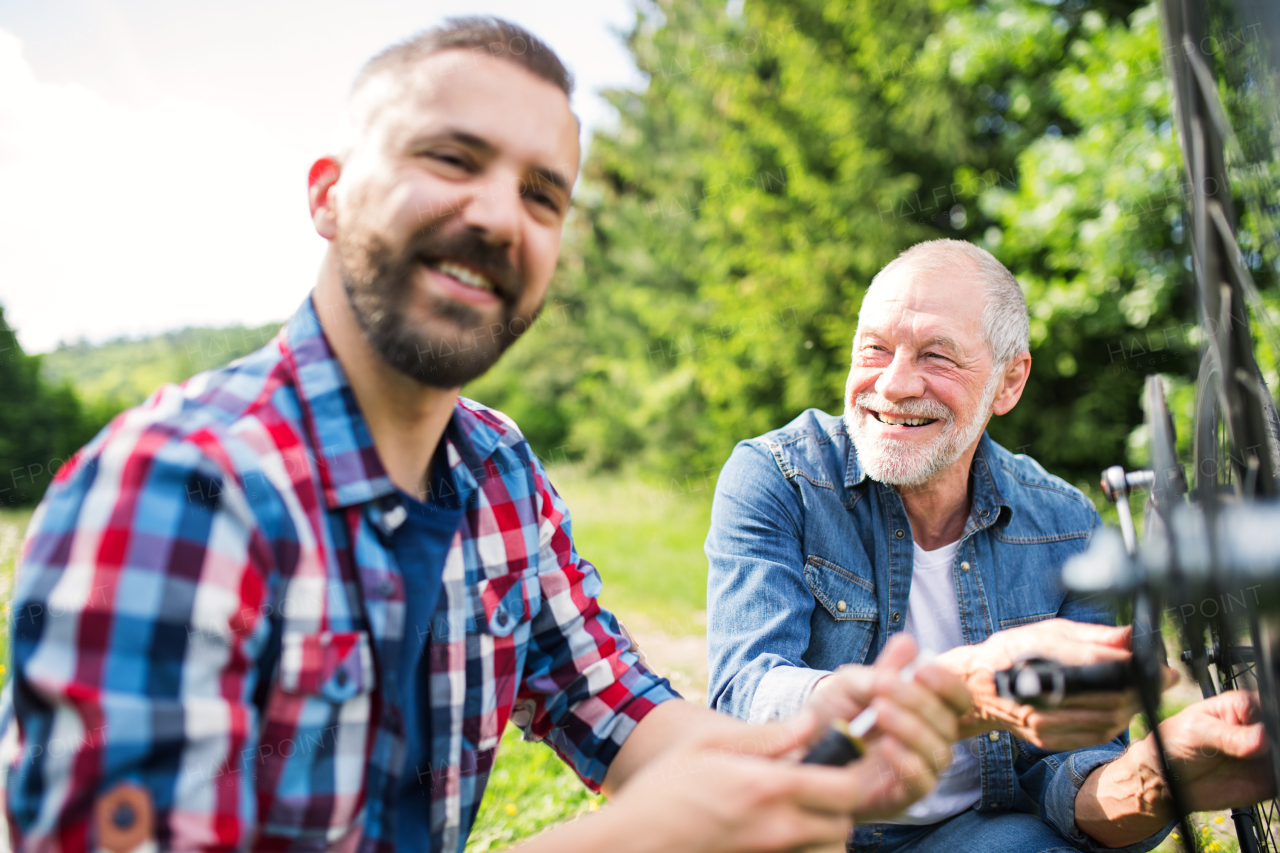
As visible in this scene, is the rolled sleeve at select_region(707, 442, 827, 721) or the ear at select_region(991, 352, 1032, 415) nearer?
the rolled sleeve at select_region(707, 442, 827, 721)

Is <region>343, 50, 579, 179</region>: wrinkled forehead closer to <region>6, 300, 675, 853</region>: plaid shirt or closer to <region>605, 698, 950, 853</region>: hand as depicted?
<region>6, 300, 675, 853</region>: plaid shirt

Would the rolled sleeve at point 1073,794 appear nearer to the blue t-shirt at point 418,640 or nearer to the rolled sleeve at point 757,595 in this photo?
the rolled sleeve at point 757,595

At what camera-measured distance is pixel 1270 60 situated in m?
0.89

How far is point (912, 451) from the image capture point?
6.51ft

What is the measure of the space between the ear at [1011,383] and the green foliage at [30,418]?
552 inches

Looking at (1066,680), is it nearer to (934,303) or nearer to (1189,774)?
(1189,774)

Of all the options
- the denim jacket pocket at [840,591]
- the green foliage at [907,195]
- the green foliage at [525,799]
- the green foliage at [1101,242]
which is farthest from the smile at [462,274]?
the green foliage at [1101,242]

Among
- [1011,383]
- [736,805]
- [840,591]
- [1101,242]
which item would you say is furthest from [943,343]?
[1101,242]

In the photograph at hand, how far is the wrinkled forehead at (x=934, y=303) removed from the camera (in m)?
2.01

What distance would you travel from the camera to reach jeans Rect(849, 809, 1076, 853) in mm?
1785

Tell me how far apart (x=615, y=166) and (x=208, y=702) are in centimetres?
1645

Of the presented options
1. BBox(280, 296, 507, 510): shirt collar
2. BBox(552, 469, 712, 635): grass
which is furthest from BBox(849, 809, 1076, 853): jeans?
BBox(552, 469, 712, 635): grass

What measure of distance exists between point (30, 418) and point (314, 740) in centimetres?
1709

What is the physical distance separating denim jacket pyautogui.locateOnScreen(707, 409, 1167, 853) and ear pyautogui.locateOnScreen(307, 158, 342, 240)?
1122mm
